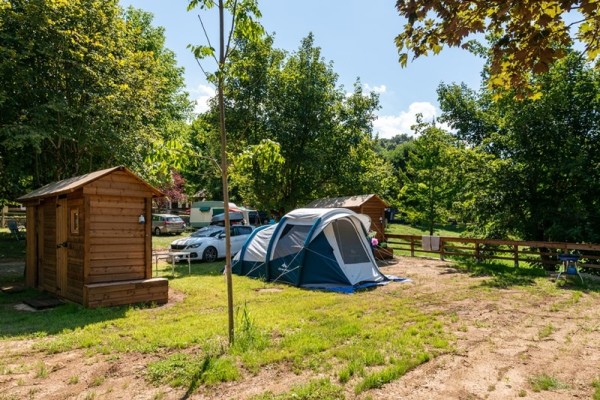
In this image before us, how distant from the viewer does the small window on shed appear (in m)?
7.83

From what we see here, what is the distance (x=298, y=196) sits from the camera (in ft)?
61.2

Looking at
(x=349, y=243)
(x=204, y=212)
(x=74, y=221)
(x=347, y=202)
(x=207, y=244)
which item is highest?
(x=347, y=202)

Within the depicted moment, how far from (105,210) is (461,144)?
1489 centimetres

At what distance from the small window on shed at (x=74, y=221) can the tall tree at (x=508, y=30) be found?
22.2ft

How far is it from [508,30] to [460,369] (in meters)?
3.37

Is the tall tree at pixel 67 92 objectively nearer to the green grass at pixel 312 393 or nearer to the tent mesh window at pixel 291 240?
the tent mesh window at pixel 291 240

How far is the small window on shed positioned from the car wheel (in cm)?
672

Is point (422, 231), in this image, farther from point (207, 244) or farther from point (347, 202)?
point (207, 244)

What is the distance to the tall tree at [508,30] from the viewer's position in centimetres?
322

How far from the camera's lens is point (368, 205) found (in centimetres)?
1523

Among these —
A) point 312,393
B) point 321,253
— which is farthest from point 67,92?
point 312,393

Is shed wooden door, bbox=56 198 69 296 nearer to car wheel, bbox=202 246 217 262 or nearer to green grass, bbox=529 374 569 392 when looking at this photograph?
car wheel, bbox=202 246 217 262

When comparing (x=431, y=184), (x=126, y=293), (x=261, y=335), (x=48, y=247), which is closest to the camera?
(x=261, y=335)

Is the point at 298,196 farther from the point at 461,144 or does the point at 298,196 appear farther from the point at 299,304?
the point at 299,304
